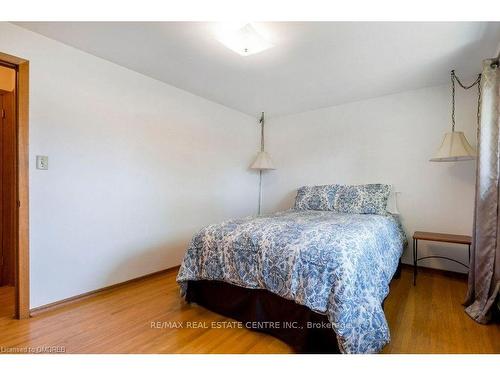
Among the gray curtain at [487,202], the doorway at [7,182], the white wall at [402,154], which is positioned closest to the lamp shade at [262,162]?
the white wall at [402,154]

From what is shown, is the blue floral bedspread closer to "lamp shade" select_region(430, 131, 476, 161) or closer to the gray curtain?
the gray curtain

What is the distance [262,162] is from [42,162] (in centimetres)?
262

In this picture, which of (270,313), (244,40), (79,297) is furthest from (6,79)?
(270,313)

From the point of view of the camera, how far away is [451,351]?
4.99 feet

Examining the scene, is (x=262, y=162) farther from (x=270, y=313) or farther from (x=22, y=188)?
(x=22, y=188)

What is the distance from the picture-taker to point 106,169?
95.7 inches

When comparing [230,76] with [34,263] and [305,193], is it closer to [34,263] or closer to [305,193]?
[305,193]

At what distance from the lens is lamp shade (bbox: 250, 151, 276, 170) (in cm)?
390

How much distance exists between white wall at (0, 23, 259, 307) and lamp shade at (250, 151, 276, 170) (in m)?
0.66

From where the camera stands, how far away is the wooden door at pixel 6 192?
2.52m

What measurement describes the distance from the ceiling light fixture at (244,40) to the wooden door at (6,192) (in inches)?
86.4

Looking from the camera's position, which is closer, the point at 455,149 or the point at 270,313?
the point at 270,313

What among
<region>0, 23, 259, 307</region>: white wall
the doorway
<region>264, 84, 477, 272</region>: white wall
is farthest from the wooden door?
<region>264, 84, 477, 272</region>: white wall
